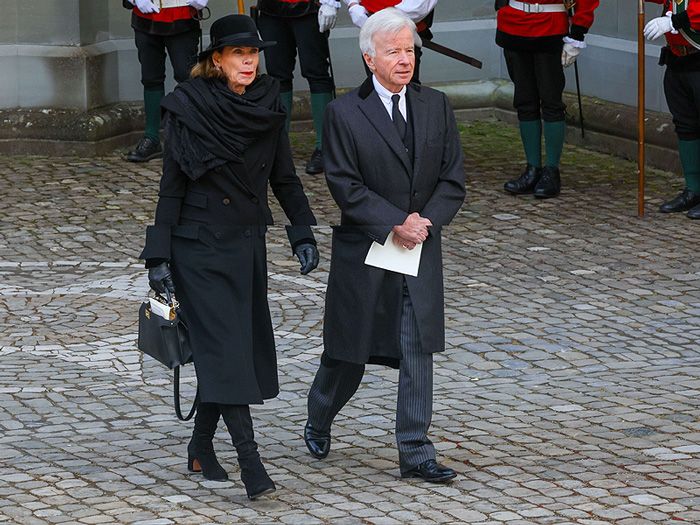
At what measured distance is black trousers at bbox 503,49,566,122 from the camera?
34.8 ft

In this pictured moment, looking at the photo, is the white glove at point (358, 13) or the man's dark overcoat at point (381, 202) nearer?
the man's dark overcoat at point (381, 202)

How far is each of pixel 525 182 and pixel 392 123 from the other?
5.15 metres

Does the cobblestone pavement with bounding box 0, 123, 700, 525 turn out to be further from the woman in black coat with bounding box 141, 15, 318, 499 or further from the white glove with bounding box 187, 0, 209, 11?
the white glove with bounding box 187, 0, 209, 11

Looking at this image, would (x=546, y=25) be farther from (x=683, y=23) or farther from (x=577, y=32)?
(x=683, y=23)

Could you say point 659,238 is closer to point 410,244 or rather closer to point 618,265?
point 618,265

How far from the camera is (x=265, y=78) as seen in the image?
5.85m

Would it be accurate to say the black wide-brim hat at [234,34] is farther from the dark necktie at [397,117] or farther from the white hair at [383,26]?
the dark necktie at [397,117]

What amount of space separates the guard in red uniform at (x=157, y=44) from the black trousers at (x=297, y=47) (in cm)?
51

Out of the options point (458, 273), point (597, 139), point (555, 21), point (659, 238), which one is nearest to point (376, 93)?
point (458, 273)

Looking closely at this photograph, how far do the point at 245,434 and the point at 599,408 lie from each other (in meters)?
1.69

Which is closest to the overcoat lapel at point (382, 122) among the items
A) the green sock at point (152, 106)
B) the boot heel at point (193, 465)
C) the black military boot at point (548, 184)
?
the boot heel at point (193, 465)

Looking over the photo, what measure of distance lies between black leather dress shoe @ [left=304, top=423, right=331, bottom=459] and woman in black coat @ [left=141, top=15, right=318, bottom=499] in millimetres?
473

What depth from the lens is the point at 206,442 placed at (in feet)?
19.4

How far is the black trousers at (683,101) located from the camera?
33.0ft
